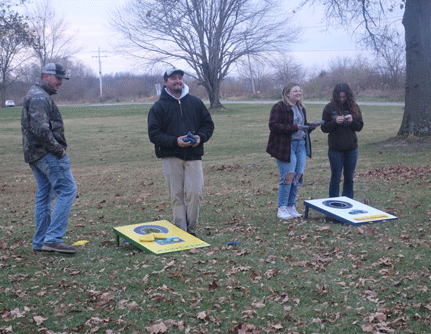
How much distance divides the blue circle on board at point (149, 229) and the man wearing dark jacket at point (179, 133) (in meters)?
0.40

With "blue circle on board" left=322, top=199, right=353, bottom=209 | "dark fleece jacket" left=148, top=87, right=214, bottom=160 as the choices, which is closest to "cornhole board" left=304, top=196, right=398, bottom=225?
"blue circle on board" left=322, top=199, right=353, bottom=209

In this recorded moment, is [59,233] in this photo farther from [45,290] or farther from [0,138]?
[0,138]

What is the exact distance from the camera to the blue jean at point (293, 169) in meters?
7.66

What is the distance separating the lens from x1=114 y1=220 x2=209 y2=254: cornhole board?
6.26m

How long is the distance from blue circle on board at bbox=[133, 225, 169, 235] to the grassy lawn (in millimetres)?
272

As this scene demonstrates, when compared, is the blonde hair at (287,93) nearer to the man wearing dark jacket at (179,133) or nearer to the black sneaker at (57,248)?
the man wearing dark jacket at (179,133)

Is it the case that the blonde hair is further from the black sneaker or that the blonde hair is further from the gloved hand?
the black sneaker

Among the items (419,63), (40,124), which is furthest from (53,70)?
(419,63)

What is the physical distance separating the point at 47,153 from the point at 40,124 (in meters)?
0.37

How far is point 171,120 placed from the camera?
659 centimetres

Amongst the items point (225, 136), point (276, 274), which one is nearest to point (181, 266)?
point (276, 274)

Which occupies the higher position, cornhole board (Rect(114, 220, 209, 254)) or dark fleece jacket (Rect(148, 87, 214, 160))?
dark fleece jacket (Rect(148, 87, 214, 160))

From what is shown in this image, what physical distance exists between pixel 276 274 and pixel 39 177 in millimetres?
3193

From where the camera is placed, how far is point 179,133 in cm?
657
